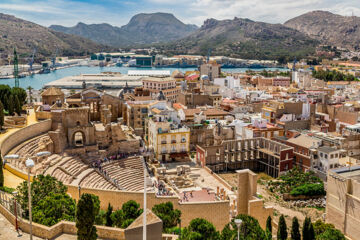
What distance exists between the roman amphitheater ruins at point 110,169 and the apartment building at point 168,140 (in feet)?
4.53

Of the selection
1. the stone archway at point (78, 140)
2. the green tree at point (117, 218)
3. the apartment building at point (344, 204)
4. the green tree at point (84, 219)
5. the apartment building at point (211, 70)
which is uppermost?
the apartment building at point (211, 70)

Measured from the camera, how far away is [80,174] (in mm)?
30734

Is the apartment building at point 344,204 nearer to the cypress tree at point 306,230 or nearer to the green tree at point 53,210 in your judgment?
the cypress tree at point 306,230

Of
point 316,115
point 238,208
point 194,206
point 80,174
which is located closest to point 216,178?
point 238,208

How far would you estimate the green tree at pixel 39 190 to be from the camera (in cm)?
1881

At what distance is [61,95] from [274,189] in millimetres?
26009

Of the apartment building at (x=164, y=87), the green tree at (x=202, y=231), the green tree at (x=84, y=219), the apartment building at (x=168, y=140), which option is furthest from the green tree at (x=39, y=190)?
the apartment building at (x=164, y=87)

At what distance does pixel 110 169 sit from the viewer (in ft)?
110

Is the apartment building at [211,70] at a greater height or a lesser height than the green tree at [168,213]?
greater

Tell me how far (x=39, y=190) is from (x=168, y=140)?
2118 cm

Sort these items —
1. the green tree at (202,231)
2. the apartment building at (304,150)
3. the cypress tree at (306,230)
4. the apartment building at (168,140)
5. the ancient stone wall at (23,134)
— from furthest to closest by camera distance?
the apartment building at (168,140), the apartment building at (304,150), the ancient stone wall at (23,134), the cypress tree at (306,230), the green tree at (202,231)

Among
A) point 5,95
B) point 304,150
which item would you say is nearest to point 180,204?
point 304,150

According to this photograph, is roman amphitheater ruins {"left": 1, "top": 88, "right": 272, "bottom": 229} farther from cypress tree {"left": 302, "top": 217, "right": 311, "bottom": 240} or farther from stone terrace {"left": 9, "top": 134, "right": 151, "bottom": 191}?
cypress tree {"left": 302, "top": 217, "right": 311, "bottom": 240}

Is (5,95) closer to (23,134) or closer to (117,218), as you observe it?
(23,134)
